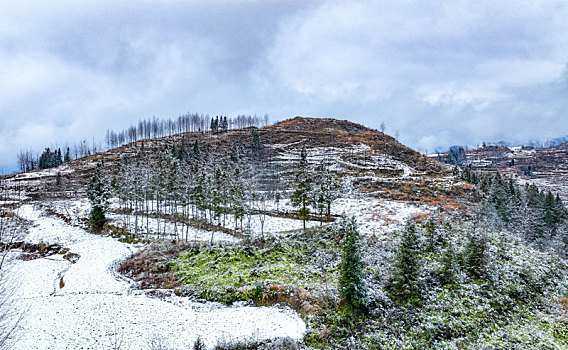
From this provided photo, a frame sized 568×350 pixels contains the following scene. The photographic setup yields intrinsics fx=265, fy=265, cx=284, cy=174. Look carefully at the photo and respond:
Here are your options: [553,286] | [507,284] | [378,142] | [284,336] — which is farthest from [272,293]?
[378,142]

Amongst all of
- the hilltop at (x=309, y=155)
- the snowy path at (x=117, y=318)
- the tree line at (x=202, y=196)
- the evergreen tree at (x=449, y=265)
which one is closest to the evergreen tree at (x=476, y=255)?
the evergreen tree at (x=449, y=265)

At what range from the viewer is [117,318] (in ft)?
65.3

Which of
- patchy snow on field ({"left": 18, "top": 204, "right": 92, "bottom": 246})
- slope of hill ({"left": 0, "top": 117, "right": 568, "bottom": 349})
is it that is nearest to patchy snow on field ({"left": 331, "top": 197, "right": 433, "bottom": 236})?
slope of hill ({"left": 0, "top": 117, "right": 568, "bottom": 349})

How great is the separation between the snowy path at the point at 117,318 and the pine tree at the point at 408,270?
8.19 m

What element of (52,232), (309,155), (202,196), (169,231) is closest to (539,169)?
(309,155)

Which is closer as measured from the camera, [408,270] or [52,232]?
[408,270]

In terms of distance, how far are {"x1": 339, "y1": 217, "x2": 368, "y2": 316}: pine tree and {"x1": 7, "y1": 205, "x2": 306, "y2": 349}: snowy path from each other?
13.0 ft

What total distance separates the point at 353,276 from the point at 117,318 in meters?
17.9

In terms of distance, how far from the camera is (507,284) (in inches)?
814

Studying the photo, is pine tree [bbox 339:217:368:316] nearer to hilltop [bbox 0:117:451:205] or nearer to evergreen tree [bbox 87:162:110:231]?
evergreen tree [bbox 87:162:110:231]

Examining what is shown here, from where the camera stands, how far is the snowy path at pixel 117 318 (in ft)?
56.7

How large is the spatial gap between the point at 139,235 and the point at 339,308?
3739cm

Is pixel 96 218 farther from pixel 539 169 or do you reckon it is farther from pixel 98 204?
pixel 539 169

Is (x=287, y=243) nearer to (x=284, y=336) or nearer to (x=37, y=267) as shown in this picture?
(x=284, y=336)
